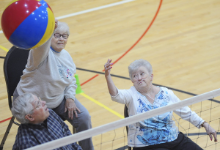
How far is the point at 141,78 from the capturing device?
3178 mm

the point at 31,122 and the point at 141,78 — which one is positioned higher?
the point at 141,78

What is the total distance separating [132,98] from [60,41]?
2.85 feet

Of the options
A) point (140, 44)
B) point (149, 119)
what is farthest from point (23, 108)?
point (140, 44)

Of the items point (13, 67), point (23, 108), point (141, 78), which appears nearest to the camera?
point (23, 108)

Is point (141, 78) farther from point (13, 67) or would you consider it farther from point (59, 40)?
point (13, 67)

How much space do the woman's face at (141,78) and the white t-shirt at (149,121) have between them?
0.06 m

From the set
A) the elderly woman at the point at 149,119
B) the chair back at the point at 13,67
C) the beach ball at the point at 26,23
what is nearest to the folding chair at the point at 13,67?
the chair back at the point at 13,67

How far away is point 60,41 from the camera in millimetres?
3273

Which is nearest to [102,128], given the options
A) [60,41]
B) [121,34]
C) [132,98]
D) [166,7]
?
[132,98]

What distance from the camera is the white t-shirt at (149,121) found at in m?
3.01

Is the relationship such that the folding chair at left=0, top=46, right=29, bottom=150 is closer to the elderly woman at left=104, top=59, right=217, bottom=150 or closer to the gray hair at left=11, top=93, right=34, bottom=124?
the gray hair at left=11, top=93, right=34, bottom=124

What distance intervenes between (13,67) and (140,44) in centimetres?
297

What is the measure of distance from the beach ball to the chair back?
0.77 metres

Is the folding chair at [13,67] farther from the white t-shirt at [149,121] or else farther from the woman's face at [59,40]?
the white t-shirt at [149,121]
